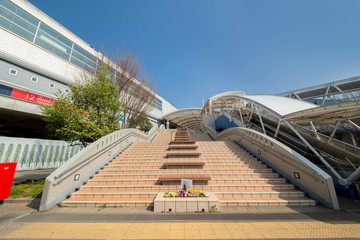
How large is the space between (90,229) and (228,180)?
4.97 meters

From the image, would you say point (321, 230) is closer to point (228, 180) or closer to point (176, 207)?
point (228, 180)

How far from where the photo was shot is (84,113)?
7398mm

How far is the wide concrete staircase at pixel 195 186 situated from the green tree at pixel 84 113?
2.23 metres

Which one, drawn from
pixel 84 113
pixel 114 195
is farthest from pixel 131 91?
pixel 114 195

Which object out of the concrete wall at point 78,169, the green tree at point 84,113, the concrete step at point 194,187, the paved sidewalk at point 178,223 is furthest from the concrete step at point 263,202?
the green tree at point 84,113

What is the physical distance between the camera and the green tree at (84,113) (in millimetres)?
6648

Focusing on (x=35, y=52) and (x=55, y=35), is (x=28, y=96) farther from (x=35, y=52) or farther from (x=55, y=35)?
(x=55, y=35)

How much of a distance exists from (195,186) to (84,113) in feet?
23.4

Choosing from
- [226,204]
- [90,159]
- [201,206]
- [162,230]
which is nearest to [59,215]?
[90,159]

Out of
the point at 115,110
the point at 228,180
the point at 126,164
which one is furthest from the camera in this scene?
the point at 115,110

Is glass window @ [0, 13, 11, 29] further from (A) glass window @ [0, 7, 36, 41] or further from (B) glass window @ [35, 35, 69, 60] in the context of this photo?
(B) glass window @ [35, 35, 69, 60]

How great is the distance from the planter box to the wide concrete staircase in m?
0.60

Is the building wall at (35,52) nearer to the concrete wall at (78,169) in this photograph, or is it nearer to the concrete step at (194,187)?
the concrete wall at (78,169)

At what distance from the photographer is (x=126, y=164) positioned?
23.5 feet
